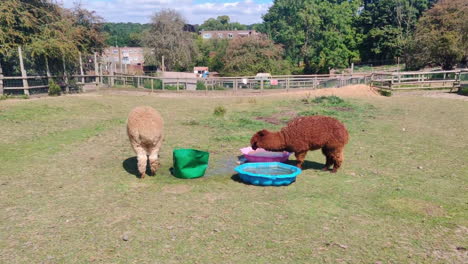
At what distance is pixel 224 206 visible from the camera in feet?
16.0

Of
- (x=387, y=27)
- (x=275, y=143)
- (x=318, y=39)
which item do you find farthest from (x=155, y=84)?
(x=387, y=27)

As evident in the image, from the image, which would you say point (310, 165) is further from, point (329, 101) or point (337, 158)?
point (329, 101)

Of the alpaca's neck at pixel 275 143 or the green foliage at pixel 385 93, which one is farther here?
the green foliage at pixel 385 93

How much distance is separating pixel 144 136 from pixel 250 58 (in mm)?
36109

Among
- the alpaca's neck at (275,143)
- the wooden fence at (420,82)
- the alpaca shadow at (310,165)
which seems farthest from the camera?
the wooden fence at (420,82)

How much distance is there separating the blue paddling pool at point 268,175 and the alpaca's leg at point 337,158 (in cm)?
86

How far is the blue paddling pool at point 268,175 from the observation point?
5664mm

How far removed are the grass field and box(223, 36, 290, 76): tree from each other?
3217 cm

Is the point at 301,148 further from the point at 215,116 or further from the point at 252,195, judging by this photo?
the point at 215,116

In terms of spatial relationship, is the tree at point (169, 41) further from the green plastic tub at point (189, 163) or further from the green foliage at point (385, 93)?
the green plastic tub at point (189, 163)

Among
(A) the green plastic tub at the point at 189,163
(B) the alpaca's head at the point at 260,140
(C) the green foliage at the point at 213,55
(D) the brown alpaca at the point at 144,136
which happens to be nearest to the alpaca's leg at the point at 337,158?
(B) the alpaca's head at the point at 260,140

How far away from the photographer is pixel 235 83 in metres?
26.2

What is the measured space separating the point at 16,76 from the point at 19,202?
1691 centimetres

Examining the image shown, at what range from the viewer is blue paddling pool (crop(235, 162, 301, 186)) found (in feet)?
18.6
